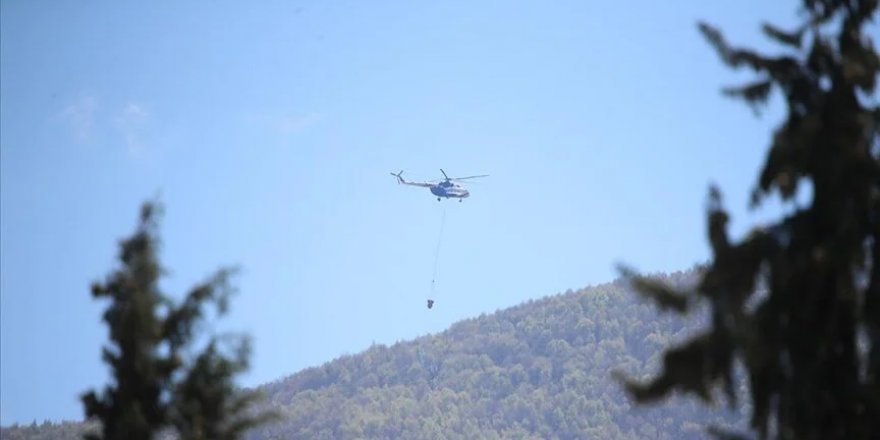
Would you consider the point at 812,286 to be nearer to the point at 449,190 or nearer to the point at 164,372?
the point at 164,372

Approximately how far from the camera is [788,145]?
18703 mm

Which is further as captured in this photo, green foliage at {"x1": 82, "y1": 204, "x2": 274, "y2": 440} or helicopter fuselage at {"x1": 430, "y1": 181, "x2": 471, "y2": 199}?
helicopter fuselage at {"x1": 430, "y1": 181, "x2": 471, "y2": 199}

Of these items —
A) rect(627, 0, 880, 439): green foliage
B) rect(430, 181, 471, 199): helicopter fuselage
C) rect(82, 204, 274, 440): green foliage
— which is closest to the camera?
rect(627, 0, 880, 439): green foliage

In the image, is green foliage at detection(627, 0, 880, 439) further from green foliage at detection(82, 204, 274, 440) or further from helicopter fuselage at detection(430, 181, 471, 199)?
helicopter fuselage at detection(430, 181, 471, 199)

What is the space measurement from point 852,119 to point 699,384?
435 centimetres

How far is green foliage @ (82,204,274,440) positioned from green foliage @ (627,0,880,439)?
956 cm

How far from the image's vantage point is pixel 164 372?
81.1 ft

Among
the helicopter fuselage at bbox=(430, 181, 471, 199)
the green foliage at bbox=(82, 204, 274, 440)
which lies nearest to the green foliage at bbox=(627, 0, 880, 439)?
the green foliage at bbox=(82, 204, 274, 440)

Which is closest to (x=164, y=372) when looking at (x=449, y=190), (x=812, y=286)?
(x=812, y=286)

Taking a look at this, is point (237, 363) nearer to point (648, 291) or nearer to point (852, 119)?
point (648, 291)

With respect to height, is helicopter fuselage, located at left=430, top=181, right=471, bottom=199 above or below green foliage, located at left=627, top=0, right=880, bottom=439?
above

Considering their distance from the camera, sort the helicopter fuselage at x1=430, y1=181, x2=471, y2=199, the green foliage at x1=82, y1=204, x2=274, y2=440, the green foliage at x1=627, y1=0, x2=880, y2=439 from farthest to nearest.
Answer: the helicopter fuselage at x1=430, y1=181, x2=471, y2=199 < the green foliage at x1=82, y1=204, x2=274, y2=440 < the green foliage at x1=627, y1=0, x2=880, y2=439

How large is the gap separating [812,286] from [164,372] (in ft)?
38.1

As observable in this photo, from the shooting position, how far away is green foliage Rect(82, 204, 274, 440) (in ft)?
80.5
